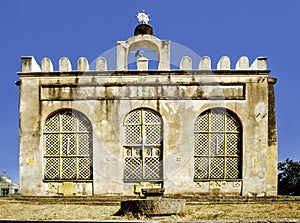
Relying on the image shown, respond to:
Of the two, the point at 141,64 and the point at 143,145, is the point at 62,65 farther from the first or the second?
the point at 143,145

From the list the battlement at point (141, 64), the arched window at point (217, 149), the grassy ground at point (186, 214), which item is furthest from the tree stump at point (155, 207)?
the battlement at point (141, 64)

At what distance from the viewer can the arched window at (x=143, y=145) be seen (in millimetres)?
15055

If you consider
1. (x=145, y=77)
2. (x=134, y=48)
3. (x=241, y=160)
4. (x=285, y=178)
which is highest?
(x=134, y=48)

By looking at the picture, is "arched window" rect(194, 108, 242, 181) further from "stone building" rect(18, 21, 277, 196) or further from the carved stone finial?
the carved stone finial

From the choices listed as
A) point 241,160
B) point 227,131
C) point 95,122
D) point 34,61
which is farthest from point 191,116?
point 34,61

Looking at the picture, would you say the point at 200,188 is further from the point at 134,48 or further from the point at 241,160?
the point at 134,48

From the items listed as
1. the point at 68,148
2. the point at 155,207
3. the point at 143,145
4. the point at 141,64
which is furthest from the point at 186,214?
the point at 141,64

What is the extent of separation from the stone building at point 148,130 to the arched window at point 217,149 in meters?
0.04

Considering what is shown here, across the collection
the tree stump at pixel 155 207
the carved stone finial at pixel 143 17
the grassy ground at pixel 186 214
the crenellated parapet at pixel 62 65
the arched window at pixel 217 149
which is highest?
the carved stone finial at pixel 143 17

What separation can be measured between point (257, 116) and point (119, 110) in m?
5.56

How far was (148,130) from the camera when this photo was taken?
50.0 feet

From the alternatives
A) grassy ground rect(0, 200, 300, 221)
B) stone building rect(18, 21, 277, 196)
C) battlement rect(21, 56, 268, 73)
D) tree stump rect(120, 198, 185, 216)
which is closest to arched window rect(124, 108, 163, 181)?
stone building rect(18, 21, 277, 196)

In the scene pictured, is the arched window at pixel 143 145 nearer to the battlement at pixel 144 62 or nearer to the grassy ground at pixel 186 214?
the battlement at pixel 144 62

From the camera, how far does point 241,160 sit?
15.1m
